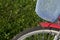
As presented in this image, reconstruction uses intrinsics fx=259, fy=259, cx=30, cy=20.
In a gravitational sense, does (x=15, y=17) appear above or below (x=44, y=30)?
below

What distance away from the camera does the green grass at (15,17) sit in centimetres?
517

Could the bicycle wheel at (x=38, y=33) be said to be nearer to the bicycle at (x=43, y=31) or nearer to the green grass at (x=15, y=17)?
the bicycle at (x=43, y=31)

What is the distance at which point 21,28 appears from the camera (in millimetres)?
5203

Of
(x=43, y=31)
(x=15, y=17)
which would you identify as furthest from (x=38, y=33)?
(x=15, y=17)

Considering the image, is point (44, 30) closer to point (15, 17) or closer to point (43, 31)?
point (43, 31)

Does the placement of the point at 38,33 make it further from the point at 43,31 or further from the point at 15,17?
the point at 15,17

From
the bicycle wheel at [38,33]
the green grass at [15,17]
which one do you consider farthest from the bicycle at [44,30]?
the green grass at [15,17]

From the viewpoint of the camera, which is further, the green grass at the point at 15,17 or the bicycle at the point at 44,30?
the green grass at the point at 15,17

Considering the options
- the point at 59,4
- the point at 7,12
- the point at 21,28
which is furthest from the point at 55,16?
the point at 7,12

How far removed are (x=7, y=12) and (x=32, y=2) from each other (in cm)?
58

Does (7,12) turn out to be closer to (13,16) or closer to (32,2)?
(13,16)

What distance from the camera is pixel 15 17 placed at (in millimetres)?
5379

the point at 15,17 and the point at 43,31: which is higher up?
the point at 43,31

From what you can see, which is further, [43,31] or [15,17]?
[15,17]
